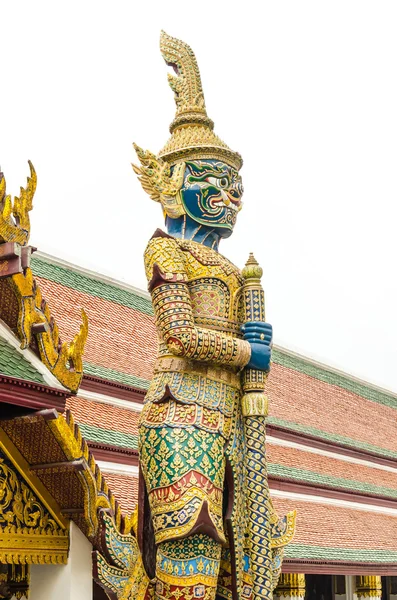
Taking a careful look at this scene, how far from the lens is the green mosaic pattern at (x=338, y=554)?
35.6 feet

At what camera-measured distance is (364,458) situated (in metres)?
16.0

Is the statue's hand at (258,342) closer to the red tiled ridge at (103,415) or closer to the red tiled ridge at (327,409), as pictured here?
the red tiled ridge at (103,415)

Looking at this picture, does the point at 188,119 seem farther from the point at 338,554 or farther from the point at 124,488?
the point at 338,554

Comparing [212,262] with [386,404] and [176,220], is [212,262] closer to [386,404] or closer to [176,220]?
[176,220]

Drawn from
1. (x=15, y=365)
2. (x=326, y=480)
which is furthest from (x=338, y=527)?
(x=15, y=365)

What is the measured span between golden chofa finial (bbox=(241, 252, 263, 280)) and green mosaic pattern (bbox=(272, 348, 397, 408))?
8577mm

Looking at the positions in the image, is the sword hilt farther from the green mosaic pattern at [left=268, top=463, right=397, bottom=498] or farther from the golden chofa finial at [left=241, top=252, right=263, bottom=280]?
the green mosaic pattern at [left=268, top=463, right=397, bottom=498]

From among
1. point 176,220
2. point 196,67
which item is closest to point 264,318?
point 176,220

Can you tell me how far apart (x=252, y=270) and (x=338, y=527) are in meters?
7.19

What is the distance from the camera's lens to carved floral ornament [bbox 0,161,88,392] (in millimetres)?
5730

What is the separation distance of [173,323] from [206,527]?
50.1 inches

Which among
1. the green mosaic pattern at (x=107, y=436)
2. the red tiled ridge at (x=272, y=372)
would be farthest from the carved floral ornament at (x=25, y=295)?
the red tiled ridge at (x=272, y=372)

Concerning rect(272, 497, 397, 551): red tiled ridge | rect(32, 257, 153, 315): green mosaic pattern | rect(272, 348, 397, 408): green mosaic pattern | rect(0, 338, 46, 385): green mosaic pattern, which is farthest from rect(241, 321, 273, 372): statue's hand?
rect(272, 348, 397, 408): green mosaic pattern

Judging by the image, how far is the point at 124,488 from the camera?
29.6ft
